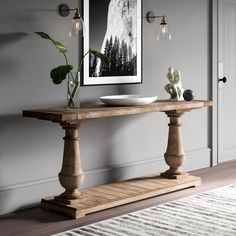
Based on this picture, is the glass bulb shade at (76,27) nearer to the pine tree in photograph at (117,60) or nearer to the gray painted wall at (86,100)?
the gray painted wall at (86,100)

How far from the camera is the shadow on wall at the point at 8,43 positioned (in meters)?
3.82

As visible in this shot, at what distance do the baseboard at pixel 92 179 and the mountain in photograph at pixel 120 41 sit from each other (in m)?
0.86

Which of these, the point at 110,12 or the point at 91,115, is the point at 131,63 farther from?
the point at 91,115

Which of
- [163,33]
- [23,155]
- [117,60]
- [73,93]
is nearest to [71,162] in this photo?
[23,155]

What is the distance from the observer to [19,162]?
3.99 m

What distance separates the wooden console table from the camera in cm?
378

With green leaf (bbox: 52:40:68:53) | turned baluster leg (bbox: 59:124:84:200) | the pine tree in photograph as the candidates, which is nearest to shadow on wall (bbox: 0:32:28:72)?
green leaf (bbox: 52:40:68:53)

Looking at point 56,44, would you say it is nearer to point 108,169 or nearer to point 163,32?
point 163,32

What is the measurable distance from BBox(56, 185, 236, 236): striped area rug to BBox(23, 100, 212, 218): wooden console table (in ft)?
0.81

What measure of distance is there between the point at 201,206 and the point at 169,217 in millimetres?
398

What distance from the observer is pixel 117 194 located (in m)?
4.17

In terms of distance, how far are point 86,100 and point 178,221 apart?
1349mm

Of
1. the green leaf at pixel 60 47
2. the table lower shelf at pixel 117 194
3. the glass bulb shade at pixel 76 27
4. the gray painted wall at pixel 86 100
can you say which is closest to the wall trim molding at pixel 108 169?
the gray painted wall at pixel 86 100

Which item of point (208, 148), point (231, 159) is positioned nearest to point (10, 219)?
point (208, 148)
